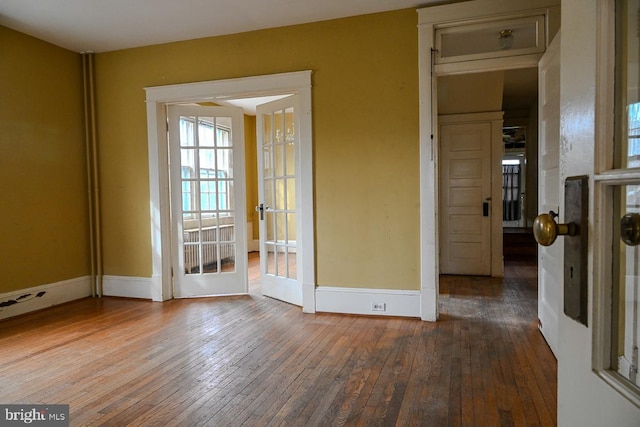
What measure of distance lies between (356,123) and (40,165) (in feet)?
10.8

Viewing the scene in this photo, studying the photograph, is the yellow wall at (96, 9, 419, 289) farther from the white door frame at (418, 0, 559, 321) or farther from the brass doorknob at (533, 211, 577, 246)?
the brass doorknob at (533, 211, 577, 246)

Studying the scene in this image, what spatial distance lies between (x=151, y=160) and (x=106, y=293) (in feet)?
5.51

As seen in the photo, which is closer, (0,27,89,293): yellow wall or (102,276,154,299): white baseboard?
(0,27,89,293): yellow wall

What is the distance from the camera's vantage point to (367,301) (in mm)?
3738

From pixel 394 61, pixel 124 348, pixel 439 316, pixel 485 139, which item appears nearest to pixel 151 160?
pixel 124 348

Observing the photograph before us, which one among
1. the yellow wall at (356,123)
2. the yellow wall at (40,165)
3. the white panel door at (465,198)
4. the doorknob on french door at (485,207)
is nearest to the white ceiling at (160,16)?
the yellow wall at (356,123)

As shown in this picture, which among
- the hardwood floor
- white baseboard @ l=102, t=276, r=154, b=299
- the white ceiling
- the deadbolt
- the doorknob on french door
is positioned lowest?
the hardwood floor

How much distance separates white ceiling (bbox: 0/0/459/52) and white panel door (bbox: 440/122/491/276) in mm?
2513

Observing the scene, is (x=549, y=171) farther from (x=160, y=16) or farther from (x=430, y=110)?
(x=160, y=16)

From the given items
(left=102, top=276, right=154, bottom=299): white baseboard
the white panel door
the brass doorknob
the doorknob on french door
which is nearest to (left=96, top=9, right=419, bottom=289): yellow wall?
(left=102, top=276, right=154, bottom=299): white baseboard

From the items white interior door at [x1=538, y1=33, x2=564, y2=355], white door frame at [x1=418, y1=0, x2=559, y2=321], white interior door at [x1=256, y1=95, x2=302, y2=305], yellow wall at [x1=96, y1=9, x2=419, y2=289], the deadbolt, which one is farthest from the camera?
white interior door at [x1=256, y1=95, x2=302, y2=305]

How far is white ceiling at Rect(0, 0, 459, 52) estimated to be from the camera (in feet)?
11.2

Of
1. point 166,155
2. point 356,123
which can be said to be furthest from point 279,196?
point 166,155

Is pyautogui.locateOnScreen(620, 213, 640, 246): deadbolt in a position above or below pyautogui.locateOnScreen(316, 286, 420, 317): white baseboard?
above
